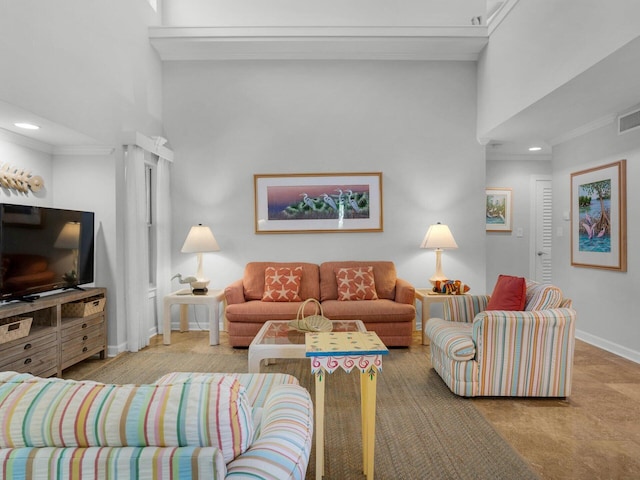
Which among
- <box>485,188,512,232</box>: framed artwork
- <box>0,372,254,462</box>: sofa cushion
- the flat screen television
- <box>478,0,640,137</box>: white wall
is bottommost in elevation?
<box>0,372,254,462</box>: sofa cushion

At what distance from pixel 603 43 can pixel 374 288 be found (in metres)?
3.01

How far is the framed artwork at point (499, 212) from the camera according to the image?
636 cm

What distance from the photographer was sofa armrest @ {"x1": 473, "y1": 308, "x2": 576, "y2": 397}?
2.90 m

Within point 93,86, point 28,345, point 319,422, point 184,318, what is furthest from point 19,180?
point 319,422

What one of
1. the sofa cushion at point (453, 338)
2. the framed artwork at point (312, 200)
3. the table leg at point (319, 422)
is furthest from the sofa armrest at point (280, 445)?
the framed artwork at point (312, 200)

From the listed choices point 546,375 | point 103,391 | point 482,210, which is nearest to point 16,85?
point 103,391

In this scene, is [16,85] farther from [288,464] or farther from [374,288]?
[374,288]

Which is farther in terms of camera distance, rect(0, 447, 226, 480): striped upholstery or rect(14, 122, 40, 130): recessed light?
rect(14, 122, 40, 130): recessed light

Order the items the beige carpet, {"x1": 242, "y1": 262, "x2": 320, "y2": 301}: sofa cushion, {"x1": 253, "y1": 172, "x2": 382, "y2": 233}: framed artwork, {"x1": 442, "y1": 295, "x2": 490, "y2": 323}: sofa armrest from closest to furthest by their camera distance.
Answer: the beige carpet → {"x1": 442, "y1": 295, "x2": 490, "y2": 323}: sofa armrest → {"x1": 242, "y1": 262, "x2": 320, "y2": 301}: sofa cushion → {"x1": 253, "y1": 172, "x2": 382, "y2": 233}: framed artwork

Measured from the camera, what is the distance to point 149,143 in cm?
454

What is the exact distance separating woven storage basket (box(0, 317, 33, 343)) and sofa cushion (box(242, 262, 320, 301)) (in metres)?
2.18

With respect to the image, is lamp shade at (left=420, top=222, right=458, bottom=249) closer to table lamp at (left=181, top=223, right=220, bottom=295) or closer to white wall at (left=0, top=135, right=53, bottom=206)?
table lamp at (left=181, top=223, right=220, bottom=295)

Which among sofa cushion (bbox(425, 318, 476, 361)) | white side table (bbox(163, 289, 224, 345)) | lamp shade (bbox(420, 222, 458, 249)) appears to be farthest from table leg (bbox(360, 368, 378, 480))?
lamp shade (bbox(420, 222, 458, 249))

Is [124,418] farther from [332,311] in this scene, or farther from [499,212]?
[499,212]
